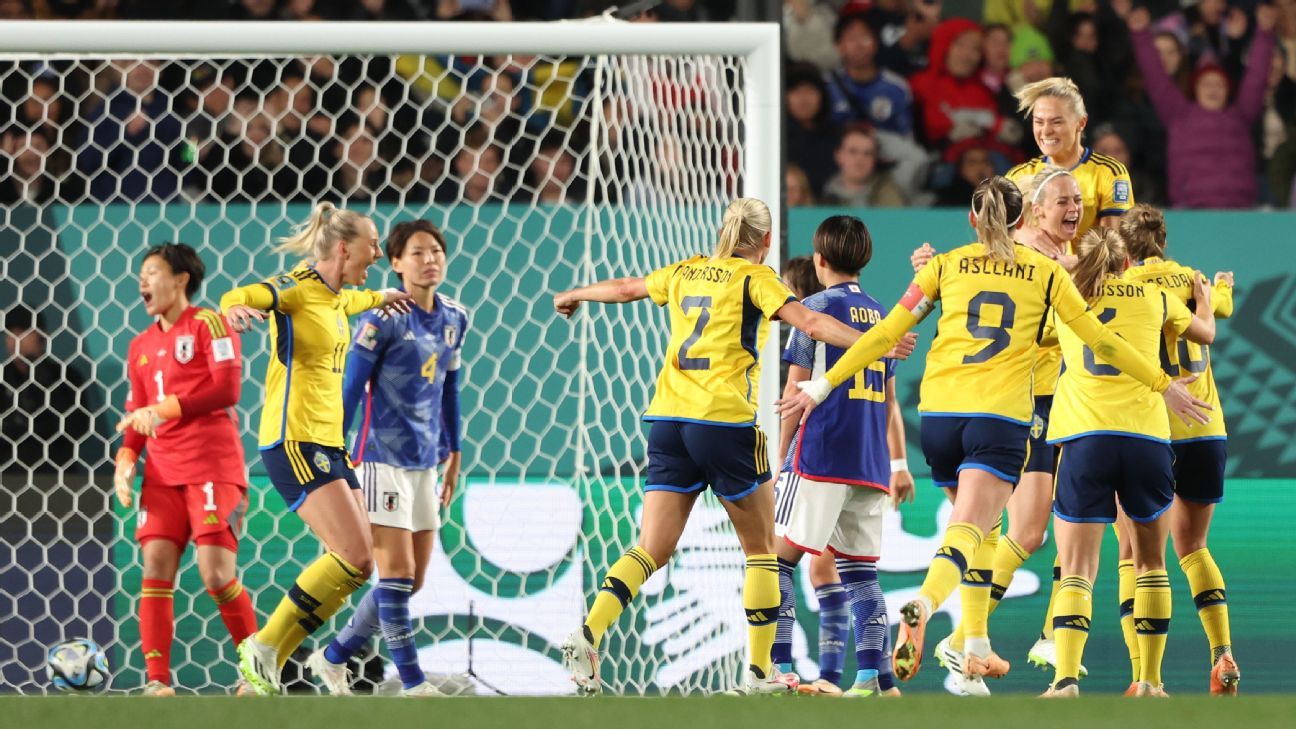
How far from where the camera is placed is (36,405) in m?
6.20

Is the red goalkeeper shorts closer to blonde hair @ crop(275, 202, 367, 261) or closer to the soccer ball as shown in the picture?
the soccer ball

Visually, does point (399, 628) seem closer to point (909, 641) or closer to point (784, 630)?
point (784, 630)

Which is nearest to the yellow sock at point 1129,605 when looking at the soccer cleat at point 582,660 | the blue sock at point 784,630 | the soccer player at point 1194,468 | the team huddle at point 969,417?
the team huddle at point 969,417

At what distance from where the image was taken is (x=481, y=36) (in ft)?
17.9

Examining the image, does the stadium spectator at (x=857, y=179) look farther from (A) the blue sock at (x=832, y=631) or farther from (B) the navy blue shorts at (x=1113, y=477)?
(B) the navy blue shorts at (x=1113, y=477)

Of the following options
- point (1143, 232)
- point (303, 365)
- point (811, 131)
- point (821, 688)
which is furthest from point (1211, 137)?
point (303, 365)

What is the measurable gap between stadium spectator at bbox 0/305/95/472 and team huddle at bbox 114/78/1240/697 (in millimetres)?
501

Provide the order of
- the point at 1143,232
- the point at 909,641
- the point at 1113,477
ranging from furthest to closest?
the point at 1143,232 < the point at 1113,477 < the point at 909,641

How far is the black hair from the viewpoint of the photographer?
5.74m

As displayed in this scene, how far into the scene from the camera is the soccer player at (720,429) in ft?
15.7

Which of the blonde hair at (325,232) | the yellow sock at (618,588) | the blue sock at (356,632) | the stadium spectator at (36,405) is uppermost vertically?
the blonde hair at (325,232)

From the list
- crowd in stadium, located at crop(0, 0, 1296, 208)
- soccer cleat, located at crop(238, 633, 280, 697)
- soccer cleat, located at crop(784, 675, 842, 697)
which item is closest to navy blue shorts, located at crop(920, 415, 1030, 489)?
soccer cleat, located at crop(784, 675, 842, 697)

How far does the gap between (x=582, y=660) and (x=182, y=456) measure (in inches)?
75.2

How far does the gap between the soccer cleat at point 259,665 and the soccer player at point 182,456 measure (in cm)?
37
